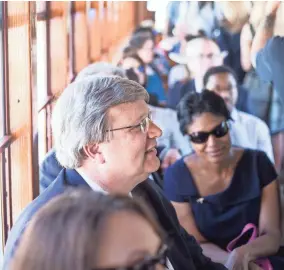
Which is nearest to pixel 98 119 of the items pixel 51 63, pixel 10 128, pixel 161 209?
pixel 161 209

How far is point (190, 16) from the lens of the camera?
12.6 ft

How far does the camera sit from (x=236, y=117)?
3828 mm

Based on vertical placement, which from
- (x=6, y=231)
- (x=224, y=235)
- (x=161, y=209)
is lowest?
(x=224, y=235)

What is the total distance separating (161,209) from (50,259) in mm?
1194

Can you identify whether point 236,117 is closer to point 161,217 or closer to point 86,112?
point 161,217

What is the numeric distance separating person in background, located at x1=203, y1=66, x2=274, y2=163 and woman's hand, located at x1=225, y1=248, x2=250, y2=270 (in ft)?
3.85

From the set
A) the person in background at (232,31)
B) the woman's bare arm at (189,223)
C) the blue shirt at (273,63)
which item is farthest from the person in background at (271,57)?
the woman's bare arm at (189,223)

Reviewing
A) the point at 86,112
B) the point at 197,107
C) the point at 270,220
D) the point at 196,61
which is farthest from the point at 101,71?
the point at 86,112

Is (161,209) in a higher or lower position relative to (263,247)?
higher

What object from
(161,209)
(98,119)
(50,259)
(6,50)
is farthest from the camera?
(6,50)

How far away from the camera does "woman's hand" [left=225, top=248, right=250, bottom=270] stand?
263cm

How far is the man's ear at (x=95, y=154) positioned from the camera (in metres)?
1.94

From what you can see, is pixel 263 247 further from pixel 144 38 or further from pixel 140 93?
pixel 144 38

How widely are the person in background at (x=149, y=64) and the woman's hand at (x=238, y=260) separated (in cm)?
144
